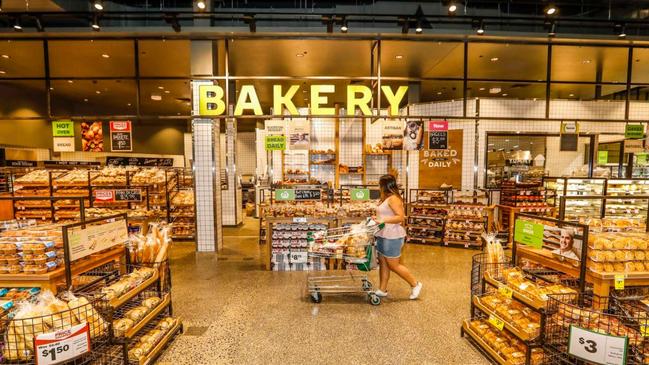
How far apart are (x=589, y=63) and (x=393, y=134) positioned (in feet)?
19.2

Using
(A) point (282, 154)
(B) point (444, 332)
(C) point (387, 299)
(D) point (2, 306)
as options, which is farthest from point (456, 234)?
(D) point (2, 306)

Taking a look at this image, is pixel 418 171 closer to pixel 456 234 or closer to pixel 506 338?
pixel 456 234

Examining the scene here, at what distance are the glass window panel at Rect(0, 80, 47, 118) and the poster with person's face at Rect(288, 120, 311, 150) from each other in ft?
30.9

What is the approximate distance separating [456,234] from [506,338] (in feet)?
15.9

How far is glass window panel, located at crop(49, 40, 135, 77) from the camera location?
7.24 m

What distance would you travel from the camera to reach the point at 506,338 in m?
3.12

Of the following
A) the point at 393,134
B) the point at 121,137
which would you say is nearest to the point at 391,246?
the point at 393,134

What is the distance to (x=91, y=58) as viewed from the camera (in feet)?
26.9

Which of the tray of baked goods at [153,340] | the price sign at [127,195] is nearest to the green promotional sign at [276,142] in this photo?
the price sign at [127,195]

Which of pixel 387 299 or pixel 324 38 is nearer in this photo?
pixel 387 299

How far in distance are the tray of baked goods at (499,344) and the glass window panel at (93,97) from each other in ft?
38.2

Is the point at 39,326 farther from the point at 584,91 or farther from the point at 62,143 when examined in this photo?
the point at 584,91

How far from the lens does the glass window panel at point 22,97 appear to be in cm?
1082

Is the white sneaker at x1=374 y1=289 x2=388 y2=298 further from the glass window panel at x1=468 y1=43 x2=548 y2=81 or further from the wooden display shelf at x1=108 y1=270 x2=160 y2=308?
the glass window panel at x1=468 y1=43 x2=548 y2=81
